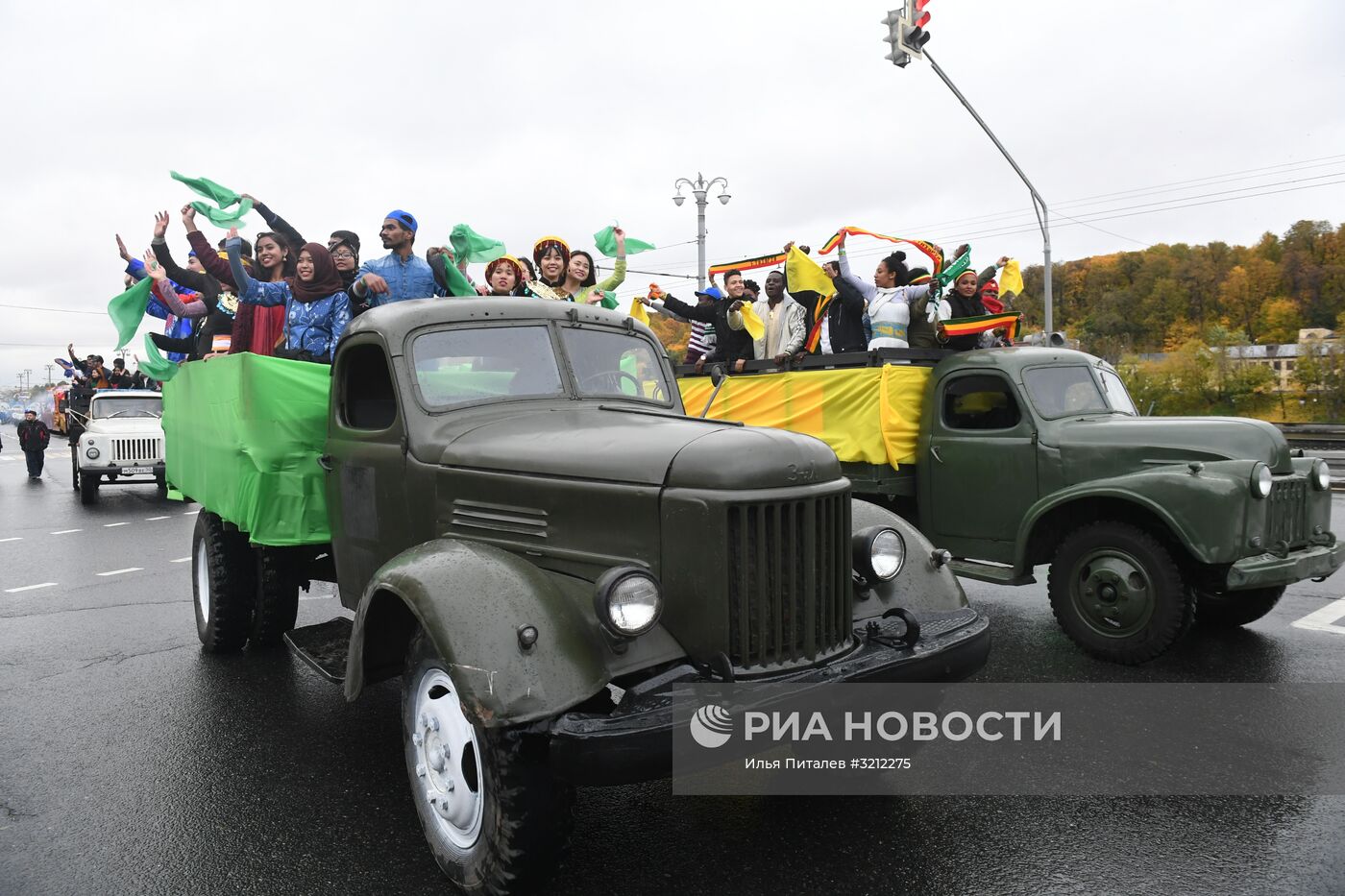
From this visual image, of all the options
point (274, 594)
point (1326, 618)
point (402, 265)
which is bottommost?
point (1326, 618)

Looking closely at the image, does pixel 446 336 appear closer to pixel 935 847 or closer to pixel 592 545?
pixel 592 545

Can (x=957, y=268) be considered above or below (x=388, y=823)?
above

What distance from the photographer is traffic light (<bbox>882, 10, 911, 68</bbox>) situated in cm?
1146

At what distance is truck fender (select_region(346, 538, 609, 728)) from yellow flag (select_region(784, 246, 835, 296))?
4905 millimetres

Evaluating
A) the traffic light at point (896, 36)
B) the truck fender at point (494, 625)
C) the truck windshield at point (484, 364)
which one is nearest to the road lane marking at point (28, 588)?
the truck windshield at point (484, 364)

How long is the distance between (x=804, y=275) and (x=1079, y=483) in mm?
2913

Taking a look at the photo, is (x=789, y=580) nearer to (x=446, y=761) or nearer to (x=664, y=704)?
(x=664, y=704)

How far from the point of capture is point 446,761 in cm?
308

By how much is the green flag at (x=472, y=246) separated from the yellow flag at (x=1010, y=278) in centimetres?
457

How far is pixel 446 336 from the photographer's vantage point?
13.5 ft

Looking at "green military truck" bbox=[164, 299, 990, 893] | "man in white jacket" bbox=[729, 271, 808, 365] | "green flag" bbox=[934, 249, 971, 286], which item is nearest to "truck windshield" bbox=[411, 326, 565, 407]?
"green military truck" bbox=[164, 299, 990, 893]

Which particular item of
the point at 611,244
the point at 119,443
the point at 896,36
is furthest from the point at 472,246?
the point at 119,443

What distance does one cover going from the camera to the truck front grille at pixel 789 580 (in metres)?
2.95

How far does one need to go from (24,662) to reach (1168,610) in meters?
6.65
